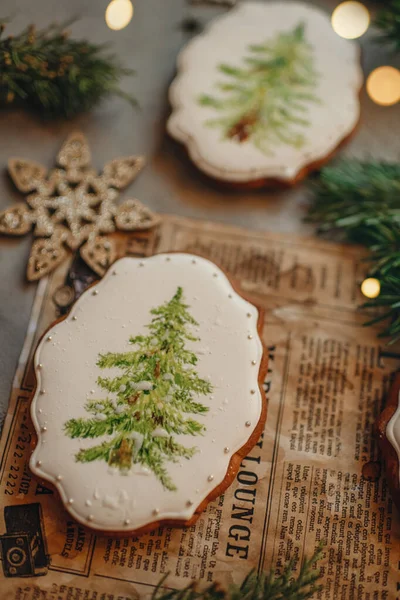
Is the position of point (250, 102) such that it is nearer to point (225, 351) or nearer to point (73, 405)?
point (225, 351)

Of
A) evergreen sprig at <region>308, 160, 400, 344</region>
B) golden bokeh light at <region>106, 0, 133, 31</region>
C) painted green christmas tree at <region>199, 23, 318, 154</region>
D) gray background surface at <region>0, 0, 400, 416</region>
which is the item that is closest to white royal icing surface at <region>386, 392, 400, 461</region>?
evergreen sprig at <region>308, 160, 400, 344</region>

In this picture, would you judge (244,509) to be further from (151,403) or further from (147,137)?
(147,137)

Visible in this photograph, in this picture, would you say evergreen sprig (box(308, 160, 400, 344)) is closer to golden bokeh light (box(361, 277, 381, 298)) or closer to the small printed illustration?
golden bokeh light (box(361, 277, 381, 298))

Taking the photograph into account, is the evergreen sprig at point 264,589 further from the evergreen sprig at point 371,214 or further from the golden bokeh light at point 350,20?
the golden bokeh light at point 350,20

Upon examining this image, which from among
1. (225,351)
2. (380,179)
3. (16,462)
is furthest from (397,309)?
(16,462)

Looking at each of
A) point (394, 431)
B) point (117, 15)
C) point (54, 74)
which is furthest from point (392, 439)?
point (117, 15)

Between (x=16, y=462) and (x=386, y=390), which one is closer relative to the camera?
(x=16, y=462)

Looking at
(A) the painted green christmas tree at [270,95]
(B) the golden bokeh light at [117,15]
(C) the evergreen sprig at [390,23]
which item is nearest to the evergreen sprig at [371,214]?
(A) the painted green christmas tree at [270,95]
